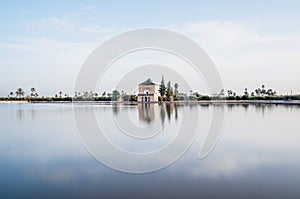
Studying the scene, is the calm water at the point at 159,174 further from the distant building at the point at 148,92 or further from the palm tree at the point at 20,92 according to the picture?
the palm tree at the point at 20,92

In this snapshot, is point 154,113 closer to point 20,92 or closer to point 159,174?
point 159,174

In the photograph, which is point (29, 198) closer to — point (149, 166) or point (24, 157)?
point (149, 166)

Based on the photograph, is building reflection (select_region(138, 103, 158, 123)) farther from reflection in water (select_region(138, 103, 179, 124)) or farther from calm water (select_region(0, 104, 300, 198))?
calm water (select_region(0, 104, 300, 198))

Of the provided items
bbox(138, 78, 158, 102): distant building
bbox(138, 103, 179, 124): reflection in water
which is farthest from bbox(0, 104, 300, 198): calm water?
bbox(138, 78, 158, 102): distant building

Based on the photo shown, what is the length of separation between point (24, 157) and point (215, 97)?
160 feet

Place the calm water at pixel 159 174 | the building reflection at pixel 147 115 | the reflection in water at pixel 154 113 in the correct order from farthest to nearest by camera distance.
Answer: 1. the reflection in water at pixel 154 113
2. the building reflection at pixel 147 115
3. the calm water at pixel 159 174

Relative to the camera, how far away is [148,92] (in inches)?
1887

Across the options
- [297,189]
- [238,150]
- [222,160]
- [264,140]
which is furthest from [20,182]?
[264,140]

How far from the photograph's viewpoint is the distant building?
4740cm

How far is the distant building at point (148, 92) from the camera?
156 ft

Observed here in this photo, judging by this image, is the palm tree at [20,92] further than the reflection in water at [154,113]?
Yes

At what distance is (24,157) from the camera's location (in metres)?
7.33

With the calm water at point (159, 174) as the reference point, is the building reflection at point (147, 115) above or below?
above

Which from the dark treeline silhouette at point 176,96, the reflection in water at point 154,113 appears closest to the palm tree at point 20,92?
the dark treeline silhouette at point 176,96
